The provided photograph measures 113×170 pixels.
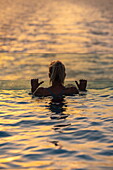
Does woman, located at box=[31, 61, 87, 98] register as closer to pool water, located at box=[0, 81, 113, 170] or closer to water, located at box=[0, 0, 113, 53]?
pool water, located at box=[0, 81, 113, 170]

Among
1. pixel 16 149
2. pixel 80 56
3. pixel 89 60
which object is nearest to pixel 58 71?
pixel 16 149

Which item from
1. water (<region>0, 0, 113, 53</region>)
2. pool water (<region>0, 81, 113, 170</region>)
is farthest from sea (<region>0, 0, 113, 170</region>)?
water (<region>0, 0, 113, 53</region>)

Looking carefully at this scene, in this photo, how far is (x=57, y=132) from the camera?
6.42 metres

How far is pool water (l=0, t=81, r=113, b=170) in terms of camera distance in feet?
17.1

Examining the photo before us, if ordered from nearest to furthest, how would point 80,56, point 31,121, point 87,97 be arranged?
point 31,121 < point 87,97 < point 80,56

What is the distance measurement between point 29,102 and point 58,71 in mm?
1019

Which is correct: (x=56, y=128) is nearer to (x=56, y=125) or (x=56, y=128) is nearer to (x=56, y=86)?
(x=56, y=125)

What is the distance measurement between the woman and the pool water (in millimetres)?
157

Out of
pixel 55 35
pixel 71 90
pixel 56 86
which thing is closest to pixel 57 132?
pixel 56 86

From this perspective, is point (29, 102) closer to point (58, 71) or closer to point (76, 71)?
point (58, 71)

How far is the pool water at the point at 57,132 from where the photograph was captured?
523cm

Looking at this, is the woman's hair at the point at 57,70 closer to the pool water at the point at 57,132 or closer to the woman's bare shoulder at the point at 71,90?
the woman's bare shoulder at the point at 71,90

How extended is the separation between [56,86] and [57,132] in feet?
8.82

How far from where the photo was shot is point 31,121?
7.24 meters
